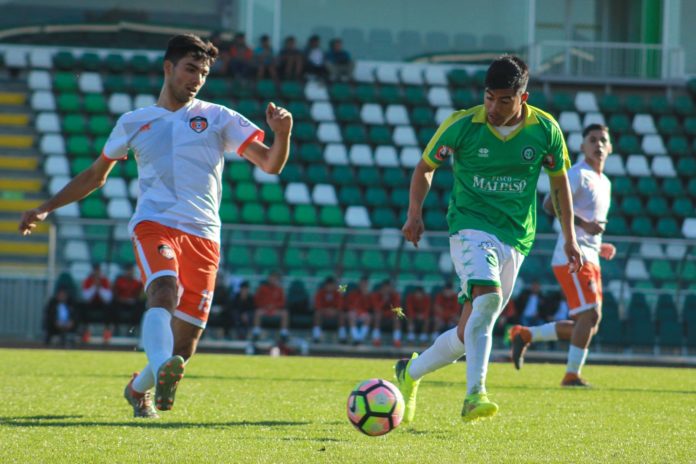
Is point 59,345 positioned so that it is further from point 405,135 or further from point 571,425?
point 571,425

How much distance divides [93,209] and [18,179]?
2.77 meters

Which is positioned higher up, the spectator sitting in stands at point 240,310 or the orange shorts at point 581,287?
the orange shorts at point 581,287

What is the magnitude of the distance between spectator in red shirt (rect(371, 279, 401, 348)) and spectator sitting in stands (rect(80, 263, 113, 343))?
420 centimetres

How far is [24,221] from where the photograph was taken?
6289 mm

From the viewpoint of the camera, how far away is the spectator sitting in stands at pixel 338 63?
25.5 m

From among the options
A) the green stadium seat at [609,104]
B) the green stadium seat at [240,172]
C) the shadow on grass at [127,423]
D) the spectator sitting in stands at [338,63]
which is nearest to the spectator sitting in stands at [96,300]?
the green stadium seat at [240,172]

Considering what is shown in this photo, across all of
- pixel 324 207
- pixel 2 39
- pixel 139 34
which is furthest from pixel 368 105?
pixel 2 39

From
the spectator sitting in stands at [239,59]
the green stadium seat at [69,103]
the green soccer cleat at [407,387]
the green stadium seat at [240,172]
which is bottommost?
the green soccer cleat at [407,387]

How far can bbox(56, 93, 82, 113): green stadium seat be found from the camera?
23844 mm

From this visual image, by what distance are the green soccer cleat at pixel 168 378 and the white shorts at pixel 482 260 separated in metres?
2.09

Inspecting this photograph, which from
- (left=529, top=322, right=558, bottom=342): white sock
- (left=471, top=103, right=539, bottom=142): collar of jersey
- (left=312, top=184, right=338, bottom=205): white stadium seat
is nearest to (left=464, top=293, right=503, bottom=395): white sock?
(left=471, top=103, right=539, bottom=142): collar of jersey

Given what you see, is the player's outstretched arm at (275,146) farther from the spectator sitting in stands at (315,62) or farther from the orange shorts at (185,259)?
the spectator sitting in stands at (315,62)

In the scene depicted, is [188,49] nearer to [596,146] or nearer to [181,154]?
[181,154]

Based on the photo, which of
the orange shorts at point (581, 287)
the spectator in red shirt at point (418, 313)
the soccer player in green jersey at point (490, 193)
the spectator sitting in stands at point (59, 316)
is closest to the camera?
the soccer player in green jersey at point (490, 193)
